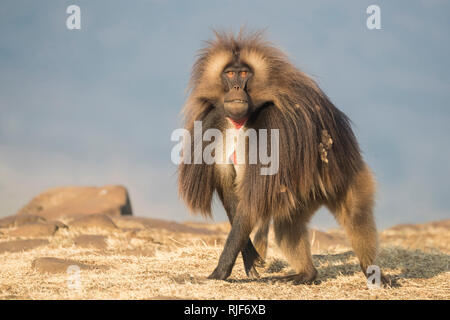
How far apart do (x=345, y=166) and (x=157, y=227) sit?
750 cm

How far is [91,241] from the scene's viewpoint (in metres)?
8.52

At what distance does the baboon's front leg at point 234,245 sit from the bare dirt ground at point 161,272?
148 mm

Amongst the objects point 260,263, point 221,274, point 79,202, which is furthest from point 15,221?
point 221,274

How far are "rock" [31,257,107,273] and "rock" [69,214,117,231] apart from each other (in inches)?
172

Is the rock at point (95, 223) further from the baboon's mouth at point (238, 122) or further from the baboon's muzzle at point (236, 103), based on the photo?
the baboon's muzzle at point (236, 103)

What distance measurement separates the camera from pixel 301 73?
536cm

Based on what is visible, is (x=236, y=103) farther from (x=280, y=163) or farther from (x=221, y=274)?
(x=221, y=274)

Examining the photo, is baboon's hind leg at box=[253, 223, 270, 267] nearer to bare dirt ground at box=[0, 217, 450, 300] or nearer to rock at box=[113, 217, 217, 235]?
bare dirt ground at box=[0, 217, 450, 300]

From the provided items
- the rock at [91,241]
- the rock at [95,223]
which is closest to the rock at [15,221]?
the rock at [95,223]

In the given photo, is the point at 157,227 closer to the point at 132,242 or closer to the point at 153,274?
the point at 132,242

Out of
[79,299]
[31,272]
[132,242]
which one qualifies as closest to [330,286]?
[79,299]

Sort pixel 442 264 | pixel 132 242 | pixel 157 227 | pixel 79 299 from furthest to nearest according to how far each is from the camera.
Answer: pixel 157 227 < pixel 132 242 < pixel 442 264 < pixel 79 299

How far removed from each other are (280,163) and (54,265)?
2775 mm
